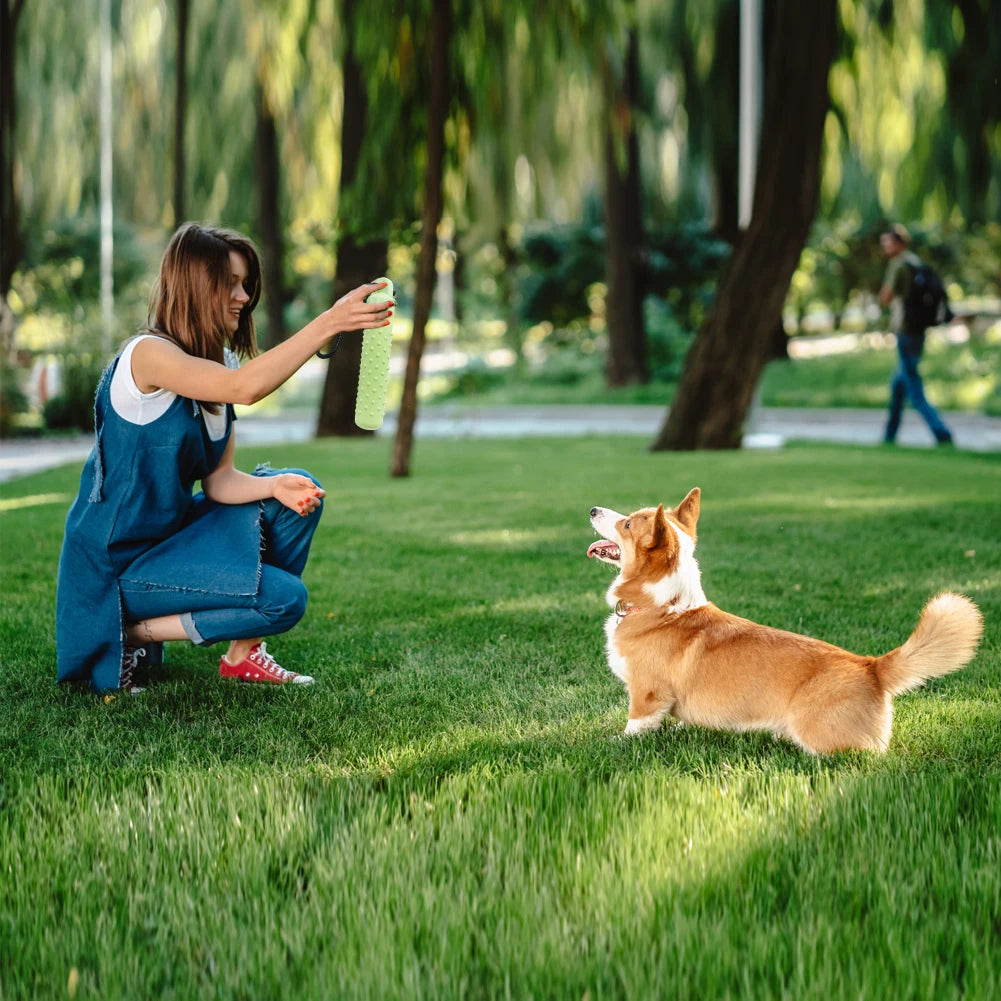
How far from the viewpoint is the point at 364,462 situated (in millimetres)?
13031

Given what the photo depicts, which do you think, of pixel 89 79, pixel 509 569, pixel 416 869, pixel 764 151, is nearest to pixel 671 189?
pixel 89 79

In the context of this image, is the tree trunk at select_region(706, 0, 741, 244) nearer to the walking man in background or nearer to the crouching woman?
the walking man in background

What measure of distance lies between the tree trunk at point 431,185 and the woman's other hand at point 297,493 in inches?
275

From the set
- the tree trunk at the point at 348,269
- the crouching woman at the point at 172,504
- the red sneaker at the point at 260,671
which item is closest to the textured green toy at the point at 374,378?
the crouching woman at the point at 172,504

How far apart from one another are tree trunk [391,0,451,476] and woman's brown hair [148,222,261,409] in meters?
7.03

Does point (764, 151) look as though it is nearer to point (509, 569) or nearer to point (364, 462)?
point (364, 462)

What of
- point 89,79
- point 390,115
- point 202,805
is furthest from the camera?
point 89,79

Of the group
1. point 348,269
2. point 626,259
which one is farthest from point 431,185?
point 626,259

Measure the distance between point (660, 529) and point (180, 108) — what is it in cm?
2078

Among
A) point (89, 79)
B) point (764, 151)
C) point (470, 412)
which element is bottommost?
point (470, 412)

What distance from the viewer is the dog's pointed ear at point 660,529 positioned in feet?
11.5

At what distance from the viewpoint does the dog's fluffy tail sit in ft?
9.87

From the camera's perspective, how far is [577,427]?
64.0ft

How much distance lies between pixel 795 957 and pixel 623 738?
4.51 ft
